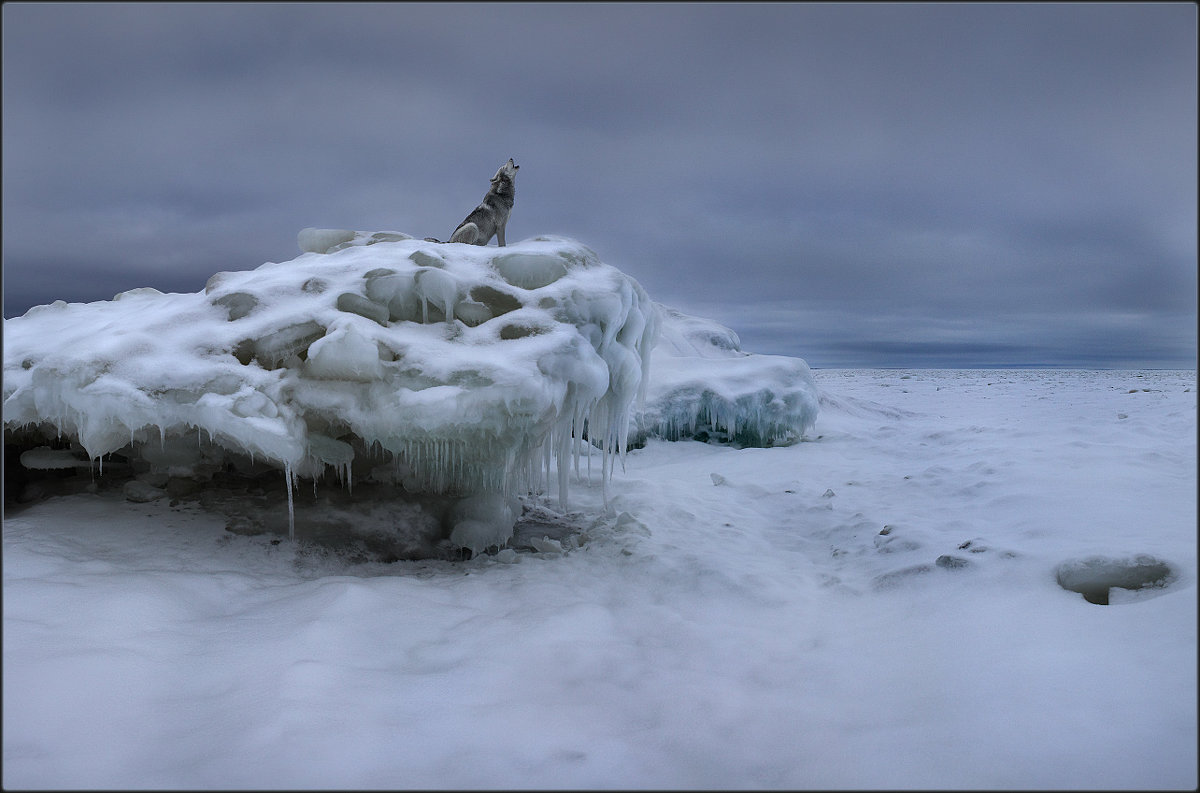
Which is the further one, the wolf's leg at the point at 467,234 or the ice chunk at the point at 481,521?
the wolf's leg at the point at 467,234

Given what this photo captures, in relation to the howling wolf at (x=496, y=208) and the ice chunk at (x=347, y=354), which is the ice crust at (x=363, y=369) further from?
the howling wolf at (x=496, y=208)

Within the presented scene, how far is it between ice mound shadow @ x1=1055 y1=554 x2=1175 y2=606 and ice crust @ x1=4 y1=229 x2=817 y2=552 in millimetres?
2719

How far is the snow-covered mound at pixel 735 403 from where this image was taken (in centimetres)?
919

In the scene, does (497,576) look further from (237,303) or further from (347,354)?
(237,303)

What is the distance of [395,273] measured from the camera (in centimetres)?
411

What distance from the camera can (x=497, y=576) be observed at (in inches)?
155

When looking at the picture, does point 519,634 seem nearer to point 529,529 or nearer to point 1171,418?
point 529,529

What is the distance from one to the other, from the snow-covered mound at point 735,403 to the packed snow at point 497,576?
2670 mm

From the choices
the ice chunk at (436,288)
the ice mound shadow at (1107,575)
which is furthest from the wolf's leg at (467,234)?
the ice mound shadow at (1107,575)

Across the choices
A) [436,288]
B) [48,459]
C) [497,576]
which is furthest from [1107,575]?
[48,459]

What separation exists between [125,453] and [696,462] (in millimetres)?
6193

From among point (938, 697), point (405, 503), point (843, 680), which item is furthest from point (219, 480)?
point (938, 697)

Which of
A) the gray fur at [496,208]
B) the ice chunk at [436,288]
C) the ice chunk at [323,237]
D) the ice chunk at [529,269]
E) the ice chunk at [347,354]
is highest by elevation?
the gray fur at [496,208]

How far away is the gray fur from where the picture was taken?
757 cm
